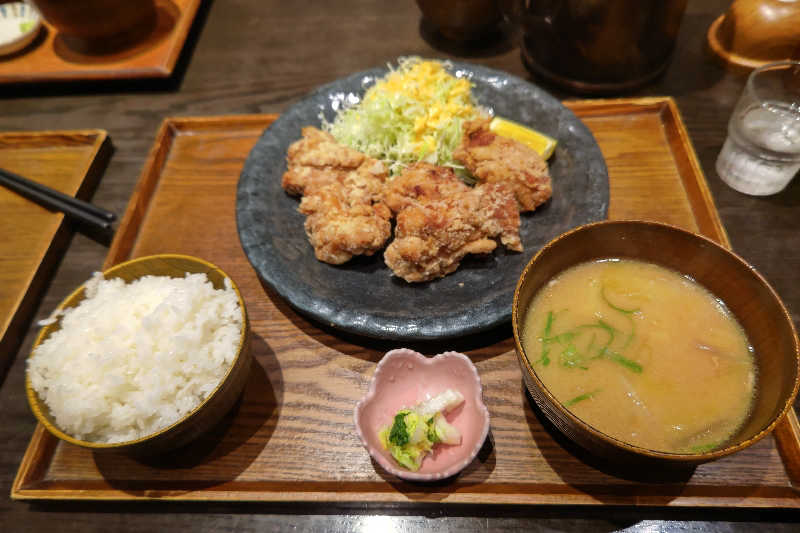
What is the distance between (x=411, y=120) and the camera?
2867 millimetres

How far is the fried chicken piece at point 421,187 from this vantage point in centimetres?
240

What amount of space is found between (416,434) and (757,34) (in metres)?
3.25

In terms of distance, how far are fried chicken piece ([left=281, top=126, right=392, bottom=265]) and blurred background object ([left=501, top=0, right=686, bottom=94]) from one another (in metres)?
1.38

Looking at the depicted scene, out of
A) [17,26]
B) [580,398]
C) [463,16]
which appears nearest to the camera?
[580,398]

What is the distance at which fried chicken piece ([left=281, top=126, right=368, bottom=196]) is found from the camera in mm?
2551

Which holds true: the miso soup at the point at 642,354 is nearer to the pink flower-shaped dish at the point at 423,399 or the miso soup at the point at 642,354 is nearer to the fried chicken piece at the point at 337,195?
the pink flower-shaped dish at the point at 423,399

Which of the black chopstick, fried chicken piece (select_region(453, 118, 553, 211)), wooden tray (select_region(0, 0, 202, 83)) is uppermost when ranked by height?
fried chicken piece (select_region(453, 118, 553, 211))

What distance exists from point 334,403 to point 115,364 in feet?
2.74

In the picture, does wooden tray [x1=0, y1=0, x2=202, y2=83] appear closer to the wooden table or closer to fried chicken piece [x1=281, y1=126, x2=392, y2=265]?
the wooden table

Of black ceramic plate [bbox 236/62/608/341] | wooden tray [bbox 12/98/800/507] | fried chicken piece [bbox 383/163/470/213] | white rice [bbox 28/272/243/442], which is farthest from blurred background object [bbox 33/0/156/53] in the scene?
fried chicken piece [bbox 383/163/470/213]

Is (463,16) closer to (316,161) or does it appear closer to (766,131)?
(316,161)

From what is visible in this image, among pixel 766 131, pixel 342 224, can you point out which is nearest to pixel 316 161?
pixel 342 224

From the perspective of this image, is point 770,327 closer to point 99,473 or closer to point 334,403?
point 334,403

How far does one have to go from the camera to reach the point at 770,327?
1.56 m
